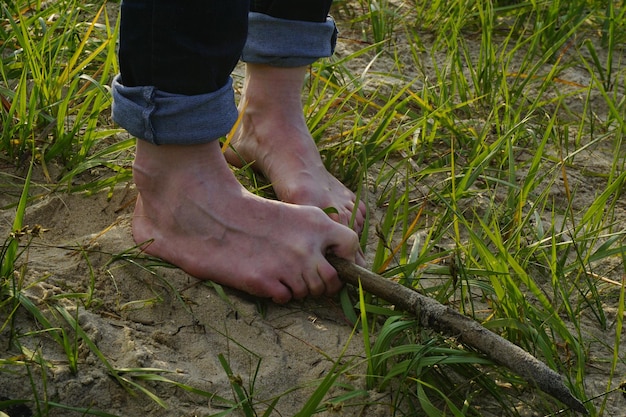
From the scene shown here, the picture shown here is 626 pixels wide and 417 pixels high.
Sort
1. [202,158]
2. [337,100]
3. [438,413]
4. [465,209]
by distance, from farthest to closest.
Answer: [337,100] < [465,209] < [202,158] < [438,413]

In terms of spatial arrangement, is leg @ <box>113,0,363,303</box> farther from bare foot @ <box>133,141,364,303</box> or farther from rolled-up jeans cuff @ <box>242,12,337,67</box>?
rolled-up jeans cuff @ <box>242,12,337,67</box>

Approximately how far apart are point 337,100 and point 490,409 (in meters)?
1.01

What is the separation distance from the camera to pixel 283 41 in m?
1.81

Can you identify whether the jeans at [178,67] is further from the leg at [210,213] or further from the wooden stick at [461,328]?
the wooden stick at [461,328]

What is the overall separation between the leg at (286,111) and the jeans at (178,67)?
28 centimetres

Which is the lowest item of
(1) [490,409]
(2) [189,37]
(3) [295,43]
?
(1) [490,409]

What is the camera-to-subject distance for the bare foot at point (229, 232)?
1.56 m

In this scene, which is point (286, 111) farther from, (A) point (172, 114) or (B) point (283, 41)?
(A) point (172, 114)

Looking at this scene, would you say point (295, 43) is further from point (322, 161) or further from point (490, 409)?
point (490, 409)

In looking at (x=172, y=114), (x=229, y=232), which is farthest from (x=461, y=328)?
(x=172, y=114)

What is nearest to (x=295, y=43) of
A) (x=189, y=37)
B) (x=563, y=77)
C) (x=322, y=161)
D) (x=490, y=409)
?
(x=322, y=161)

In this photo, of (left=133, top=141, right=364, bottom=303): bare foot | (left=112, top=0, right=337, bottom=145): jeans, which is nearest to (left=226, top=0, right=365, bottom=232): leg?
(left=133, top=141, right=364, bottom=303): bare foot

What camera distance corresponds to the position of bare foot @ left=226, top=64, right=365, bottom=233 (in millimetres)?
1783

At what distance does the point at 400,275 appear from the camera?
5.30 feet
